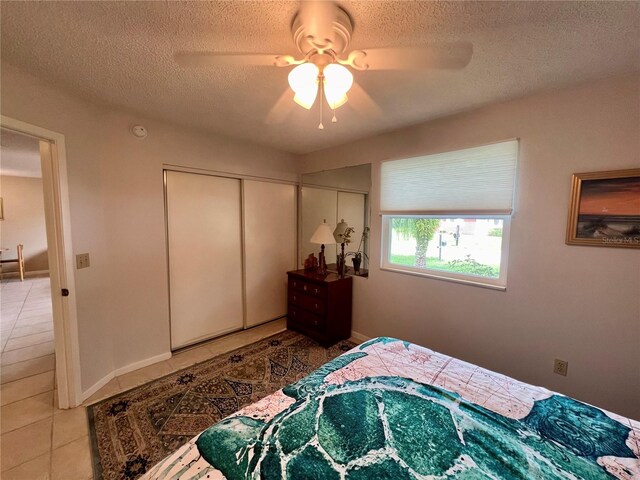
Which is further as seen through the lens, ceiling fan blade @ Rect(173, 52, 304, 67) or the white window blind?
the white window blind

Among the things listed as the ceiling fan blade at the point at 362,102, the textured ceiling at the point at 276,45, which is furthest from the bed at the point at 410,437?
the ceiling fan blade at the point at 362,102

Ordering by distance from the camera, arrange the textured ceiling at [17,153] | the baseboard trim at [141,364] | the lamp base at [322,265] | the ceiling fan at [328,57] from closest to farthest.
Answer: the ceiling fan at [328,57]
the baseboard trim at [141,364]
the textured ceiling at [17,153]
the lamp base at [322,265]

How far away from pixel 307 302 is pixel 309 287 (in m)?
0.19

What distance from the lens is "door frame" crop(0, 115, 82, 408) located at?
178 centimetres

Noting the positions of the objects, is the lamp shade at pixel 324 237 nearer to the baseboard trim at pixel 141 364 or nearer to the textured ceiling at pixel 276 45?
the textured ceiling at pixel 276 45

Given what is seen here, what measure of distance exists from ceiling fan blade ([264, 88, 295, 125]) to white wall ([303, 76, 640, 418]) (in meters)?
1.25

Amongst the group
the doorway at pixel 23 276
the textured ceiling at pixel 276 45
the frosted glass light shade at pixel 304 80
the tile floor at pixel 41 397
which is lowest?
the tile floor at pixel 41 397

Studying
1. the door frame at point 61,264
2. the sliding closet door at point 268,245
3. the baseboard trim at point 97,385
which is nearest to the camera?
the door frame at point 61,264

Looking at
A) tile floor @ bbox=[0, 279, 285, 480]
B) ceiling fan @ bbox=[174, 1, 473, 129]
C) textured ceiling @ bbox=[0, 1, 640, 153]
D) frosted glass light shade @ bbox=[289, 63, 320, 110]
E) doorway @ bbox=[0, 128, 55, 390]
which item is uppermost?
textured ceiling @ bbox=[0, 1, 640, 153]

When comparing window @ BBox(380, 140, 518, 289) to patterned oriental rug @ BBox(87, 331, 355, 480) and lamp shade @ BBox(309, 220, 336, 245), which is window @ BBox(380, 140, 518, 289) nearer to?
lamp shade @ BBox(309, 220, 336, 245)

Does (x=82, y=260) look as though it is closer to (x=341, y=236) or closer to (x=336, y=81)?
(x=336, y=81)

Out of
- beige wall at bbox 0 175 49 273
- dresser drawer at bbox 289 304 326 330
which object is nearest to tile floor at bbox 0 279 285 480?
dresser drawer at bbox 289 304 326 330

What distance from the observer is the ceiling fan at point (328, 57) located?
1.11 meters

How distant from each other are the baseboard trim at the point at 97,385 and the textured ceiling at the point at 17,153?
6.83 feet
